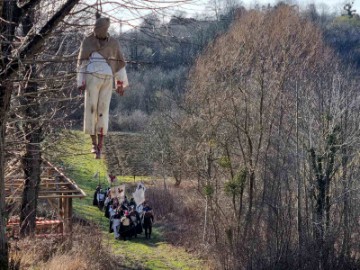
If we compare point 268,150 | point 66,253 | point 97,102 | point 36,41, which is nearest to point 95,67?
point 97,102

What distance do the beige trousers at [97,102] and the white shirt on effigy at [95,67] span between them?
0.10ft

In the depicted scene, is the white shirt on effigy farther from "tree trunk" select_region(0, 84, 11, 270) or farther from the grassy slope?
the grassy slope

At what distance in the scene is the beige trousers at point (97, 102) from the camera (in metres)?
4.10

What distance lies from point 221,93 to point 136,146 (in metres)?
21.3

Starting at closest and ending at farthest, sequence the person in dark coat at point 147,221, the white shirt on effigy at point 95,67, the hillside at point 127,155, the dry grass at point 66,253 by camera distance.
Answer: the white shirt on effigy at point 95,67 → the dry grass at point 66,253 → the person in dark coat at point 147,221 → the hillside at point 127,155

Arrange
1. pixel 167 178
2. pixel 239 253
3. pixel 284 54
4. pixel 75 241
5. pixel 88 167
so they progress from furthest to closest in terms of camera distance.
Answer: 1. pixel 88 167
2. pixel 167 178
3. pixel 284 54
4. pixel 239 253
5. pixel 75 241

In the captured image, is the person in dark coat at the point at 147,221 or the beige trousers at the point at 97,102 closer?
the beige trousers at the point at 97,102

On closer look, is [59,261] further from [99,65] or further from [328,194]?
[328,194]

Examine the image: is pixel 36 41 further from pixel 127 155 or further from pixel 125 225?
pixel 127 155

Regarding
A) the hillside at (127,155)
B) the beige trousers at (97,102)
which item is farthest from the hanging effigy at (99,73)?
the hillside at (127,155)

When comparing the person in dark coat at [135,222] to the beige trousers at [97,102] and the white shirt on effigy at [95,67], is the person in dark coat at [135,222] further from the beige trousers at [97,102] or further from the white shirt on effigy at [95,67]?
the white shirt on effigy at [95,67]

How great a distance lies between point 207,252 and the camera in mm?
19344

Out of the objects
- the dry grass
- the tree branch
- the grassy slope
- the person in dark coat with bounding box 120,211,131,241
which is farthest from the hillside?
the tree branch

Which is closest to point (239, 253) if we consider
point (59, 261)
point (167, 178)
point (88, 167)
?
point (59, 261)
